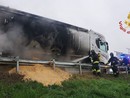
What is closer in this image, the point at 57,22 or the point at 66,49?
the point at 57,22

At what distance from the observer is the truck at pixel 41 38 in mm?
12538

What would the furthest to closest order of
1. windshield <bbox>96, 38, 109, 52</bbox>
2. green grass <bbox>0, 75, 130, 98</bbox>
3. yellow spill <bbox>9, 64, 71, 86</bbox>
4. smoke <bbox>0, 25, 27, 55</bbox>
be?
1. windshield <bbox>96, 38, 109, 52</bbox>
2. smoke <bbox>0, 25, 27, 55</bbox>
3. yellow spill <bbox>9, 64, 71, 86</bbox>
4. green grass <bbox>0, 75, 130, 98</bbox>

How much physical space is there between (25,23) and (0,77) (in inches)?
178

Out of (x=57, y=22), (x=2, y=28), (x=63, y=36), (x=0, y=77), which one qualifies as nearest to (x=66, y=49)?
(x=63, y=36)

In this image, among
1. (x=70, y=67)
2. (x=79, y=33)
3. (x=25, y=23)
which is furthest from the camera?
(x=79, y=33)

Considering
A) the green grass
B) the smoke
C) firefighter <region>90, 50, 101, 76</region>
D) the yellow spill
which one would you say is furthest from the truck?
the green grass

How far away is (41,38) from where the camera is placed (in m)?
14.5

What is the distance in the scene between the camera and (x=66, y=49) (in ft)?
54.7

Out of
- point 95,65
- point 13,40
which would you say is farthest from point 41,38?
point 95,65

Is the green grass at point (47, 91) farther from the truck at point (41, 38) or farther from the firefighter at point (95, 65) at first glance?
the firefighter at point (95, 65)

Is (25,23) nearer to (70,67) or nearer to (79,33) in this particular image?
(70,67)

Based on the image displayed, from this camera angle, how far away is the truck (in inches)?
494

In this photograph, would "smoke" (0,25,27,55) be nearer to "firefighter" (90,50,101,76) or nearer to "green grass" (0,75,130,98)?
"green grass" (0,75,130,98)

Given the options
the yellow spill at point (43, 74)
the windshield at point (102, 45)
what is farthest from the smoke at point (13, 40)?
the windshield at point (102, 45)
